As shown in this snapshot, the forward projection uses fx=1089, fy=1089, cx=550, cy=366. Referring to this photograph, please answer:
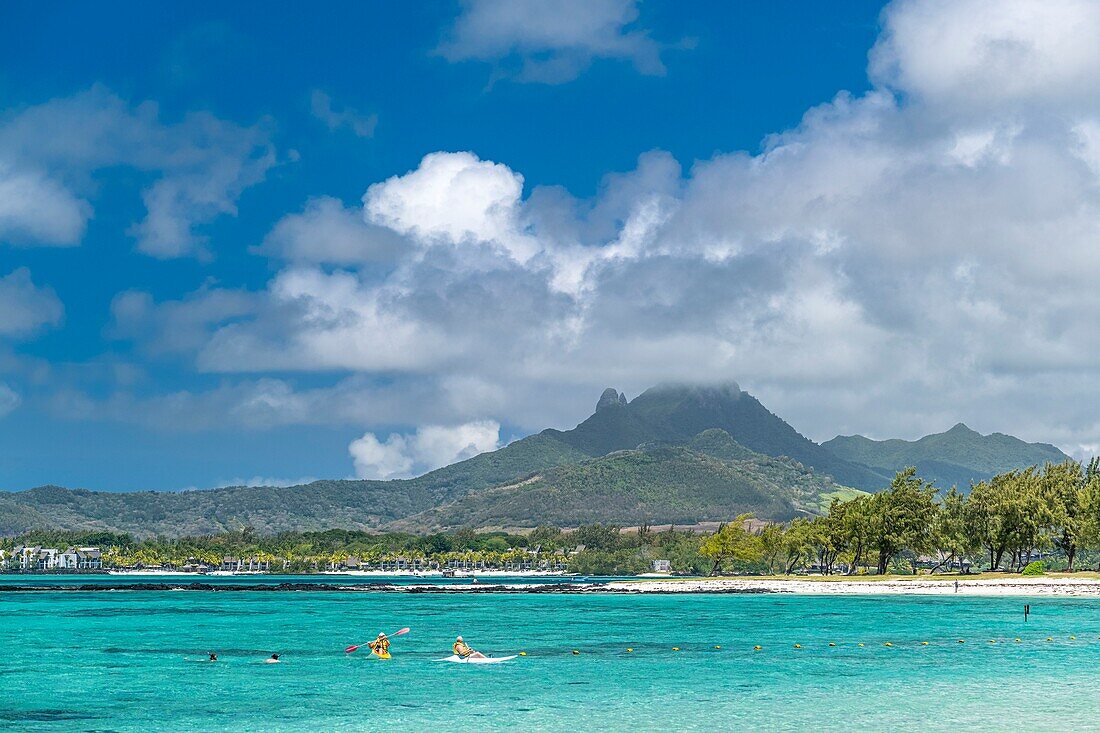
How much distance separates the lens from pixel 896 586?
149m

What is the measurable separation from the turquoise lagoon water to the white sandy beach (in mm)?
31121

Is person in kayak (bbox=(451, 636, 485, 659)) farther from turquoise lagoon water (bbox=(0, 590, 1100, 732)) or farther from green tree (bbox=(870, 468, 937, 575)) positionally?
green tree (bbox=(870, 468, 937, 575))

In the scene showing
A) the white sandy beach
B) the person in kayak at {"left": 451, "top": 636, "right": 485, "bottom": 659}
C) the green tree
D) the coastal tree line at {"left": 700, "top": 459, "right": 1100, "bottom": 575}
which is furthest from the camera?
the green tree

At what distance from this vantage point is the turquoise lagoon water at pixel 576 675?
4106 cm

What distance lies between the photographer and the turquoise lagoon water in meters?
41.1

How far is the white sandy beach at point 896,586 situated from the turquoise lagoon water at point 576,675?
31121mm

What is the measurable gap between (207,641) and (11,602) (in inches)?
3550

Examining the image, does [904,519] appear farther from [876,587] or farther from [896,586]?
[876,587]

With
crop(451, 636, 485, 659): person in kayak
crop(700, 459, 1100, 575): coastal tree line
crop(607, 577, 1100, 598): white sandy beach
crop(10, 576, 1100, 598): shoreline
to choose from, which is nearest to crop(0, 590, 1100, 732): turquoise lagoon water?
crop(451, 636, 485, 659): person in kayak

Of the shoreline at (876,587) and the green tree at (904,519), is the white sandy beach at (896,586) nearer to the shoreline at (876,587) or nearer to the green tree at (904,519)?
the shoreline at (876,587)

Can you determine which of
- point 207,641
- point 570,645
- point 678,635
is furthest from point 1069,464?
point 207,641

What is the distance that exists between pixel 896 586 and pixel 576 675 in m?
106

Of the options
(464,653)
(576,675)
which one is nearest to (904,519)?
(464,653)

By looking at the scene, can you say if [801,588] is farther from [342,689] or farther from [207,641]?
[342,689]
